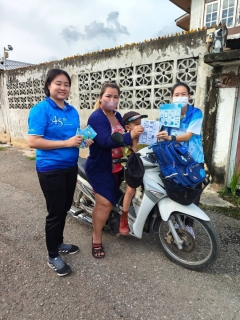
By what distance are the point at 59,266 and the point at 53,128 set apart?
1348mm

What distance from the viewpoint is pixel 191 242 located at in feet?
7.40

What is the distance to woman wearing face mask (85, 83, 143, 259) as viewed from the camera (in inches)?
84.3

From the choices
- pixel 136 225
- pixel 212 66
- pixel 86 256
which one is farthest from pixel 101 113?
pixel 212 66

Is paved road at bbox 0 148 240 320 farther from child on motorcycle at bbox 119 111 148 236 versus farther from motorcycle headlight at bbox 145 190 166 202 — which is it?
motorcycle headlight at bbox 145 190 166 202

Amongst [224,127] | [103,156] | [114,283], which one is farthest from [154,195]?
[224,127]

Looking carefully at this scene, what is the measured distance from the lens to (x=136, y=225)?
240 cm

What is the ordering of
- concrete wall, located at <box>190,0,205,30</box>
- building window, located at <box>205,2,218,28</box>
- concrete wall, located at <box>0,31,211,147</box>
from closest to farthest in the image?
1. concrete wall, located at <box>0,31,211,147</box>
2. building window, located at <box>205,2,218,28</box>
3. concrete wall, located at <box>190,0,205,30</box>

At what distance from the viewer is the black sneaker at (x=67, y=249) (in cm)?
253

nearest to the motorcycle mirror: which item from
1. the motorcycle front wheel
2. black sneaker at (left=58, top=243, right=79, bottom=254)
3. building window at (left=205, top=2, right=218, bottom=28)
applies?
the motorcycle front wheel

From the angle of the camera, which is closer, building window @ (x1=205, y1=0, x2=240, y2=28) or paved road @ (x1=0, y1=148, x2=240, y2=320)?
paved road @ (x1=0, y1=148, x2=240, y2=320)

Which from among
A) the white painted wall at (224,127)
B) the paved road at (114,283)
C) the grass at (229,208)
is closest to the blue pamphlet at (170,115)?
the paved road at (114,283)

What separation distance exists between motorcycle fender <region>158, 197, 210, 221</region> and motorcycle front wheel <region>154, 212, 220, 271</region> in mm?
66

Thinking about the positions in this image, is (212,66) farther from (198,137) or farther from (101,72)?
(101,72)

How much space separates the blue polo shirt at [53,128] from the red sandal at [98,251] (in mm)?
988
